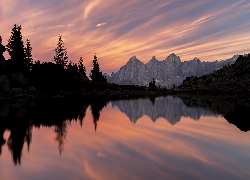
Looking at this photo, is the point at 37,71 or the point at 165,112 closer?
the point at 165,112

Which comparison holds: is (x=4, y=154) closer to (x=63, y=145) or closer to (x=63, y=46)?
(x=63, y=145)

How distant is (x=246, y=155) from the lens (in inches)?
392

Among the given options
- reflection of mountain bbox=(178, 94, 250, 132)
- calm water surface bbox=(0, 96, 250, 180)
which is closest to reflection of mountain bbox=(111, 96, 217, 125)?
reflection of mountain bbox=(178, 94, 250, 132)

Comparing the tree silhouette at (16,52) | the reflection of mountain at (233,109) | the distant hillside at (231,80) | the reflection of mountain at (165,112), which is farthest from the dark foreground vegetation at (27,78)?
the distant hillside at (231,80)

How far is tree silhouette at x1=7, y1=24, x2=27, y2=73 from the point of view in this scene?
7341 centimetres

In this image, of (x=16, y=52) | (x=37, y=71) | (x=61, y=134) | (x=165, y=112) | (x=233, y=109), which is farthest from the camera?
(x=16, y=52)

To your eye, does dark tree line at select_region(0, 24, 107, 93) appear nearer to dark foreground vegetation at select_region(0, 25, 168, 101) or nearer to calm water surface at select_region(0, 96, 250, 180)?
dark foreground vegetation at select_region(0, 25, 168, 101)

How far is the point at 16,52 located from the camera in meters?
76.2

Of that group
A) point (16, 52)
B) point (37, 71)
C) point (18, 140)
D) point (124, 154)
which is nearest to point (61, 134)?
point (18, 140)

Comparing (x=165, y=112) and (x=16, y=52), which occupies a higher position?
(x=16, y=52)

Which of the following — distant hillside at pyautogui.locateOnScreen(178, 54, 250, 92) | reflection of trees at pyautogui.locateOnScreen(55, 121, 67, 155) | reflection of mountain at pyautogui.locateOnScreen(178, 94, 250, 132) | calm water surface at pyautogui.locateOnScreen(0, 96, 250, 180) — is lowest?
reflection of mountain at pyautogui.locateOnScreen(178, 94, 250, 132)

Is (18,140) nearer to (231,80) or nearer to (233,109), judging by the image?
(233,109)

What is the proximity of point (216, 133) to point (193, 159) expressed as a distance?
709cm

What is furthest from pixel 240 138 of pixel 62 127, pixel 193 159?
pixel 62 127
